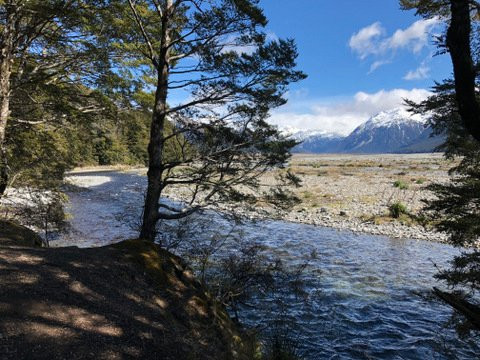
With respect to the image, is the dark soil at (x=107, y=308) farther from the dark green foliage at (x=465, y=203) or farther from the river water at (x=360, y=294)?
the dark green foliage at (x=465, y=203)

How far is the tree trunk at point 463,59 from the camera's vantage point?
4.30 m

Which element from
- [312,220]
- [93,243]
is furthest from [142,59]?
[312,220]

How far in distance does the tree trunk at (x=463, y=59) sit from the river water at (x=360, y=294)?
5698 mm

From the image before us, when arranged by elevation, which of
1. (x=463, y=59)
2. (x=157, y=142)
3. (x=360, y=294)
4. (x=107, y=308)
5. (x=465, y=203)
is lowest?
(x=360, y=294)

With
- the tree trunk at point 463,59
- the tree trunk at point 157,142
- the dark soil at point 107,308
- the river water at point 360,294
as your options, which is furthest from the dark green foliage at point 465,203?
the tree trunk at point 157,142

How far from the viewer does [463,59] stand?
436cm

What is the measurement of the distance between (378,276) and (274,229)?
812 centimetres

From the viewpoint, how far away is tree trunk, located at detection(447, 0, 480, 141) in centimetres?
430

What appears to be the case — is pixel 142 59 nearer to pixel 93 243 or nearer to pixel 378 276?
pixel 93 243

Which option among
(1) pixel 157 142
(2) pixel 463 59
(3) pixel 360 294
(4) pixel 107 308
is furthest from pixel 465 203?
(4) pixel 107 308

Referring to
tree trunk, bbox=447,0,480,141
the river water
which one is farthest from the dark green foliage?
tree trunk, bbox=447,0,480,141

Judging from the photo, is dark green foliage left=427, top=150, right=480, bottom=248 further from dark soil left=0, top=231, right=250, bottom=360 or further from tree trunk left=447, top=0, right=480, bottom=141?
dark soil left=0, top=231, right=250, bottom=360

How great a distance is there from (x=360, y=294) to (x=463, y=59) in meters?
8.83

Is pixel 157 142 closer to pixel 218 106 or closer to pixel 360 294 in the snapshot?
pixel 218 106
